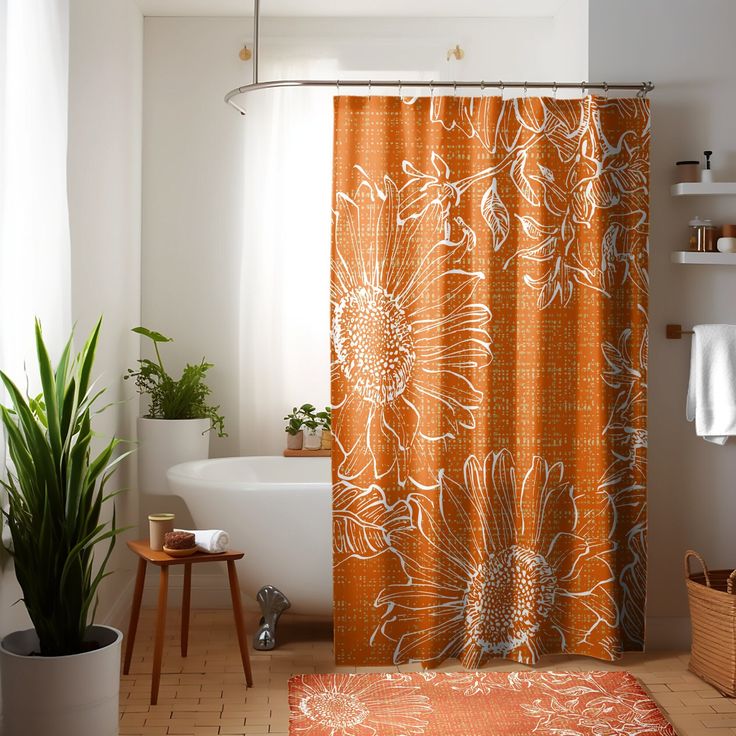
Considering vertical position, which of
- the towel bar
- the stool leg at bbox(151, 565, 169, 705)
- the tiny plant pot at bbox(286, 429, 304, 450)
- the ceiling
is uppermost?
the ceiling

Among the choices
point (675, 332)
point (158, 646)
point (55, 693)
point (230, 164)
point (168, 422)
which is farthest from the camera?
point (230, 164)

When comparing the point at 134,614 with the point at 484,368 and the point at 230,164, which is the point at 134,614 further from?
the point at 230,164

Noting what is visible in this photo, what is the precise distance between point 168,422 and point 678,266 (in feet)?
6.99

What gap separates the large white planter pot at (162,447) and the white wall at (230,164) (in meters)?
0.38

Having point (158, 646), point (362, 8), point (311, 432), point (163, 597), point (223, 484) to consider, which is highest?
point (362, 8)

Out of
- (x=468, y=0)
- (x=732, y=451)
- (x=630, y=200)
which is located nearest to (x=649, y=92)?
(x=630, y=200)

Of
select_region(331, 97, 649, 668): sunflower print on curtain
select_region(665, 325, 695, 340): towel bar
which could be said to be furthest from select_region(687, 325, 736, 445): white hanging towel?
select_region(331, 97, 649, 668): sunflower print on curtain

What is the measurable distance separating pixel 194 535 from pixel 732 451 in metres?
2.02

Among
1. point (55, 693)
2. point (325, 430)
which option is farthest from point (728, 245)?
point (55, 693)

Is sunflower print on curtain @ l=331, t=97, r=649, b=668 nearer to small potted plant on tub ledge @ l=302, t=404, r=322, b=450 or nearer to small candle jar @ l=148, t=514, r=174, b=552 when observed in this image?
small candle jar @ l=148, t=514, r=174, b=552

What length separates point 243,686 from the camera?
2977 millimetres

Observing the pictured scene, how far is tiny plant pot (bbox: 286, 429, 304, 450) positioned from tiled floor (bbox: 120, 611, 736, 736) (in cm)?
79

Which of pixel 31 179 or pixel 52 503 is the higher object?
pixel 31 179

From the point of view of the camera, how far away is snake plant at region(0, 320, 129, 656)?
7.18 ft
